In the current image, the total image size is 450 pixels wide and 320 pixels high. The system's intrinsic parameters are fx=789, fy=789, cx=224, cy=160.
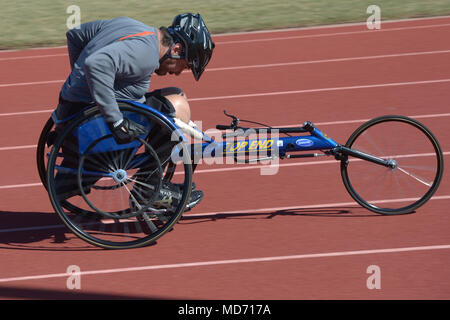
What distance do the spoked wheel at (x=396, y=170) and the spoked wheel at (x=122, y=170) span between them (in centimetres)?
110

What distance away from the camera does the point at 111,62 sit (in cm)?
412

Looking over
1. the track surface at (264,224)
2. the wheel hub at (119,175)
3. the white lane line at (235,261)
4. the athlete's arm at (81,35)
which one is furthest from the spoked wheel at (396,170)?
the athlete's arm at (81,35)

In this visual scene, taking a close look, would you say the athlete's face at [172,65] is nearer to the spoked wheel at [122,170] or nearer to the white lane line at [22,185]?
the spoked wheel at [122,170]

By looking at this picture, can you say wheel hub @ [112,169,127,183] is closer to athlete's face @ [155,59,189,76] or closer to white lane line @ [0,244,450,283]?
white lane line @ [0,244,450,283]

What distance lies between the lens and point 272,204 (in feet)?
17.2

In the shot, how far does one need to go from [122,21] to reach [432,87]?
4193 millimetres

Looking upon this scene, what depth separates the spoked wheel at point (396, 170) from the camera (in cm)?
484

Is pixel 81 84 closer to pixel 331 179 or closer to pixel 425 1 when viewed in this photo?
pixel 331 179

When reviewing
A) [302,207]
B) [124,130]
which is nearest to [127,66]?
[124,130]

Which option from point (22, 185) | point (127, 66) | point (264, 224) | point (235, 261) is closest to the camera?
point (127, 66)

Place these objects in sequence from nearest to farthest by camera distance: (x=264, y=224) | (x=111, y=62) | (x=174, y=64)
A: (x=111, y=62), (x=174, y=64), (x=264, y=224)

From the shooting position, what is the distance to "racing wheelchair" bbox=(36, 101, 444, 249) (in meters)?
4.39

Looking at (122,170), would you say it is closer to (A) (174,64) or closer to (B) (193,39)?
(A) (174,64)

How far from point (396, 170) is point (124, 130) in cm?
202
